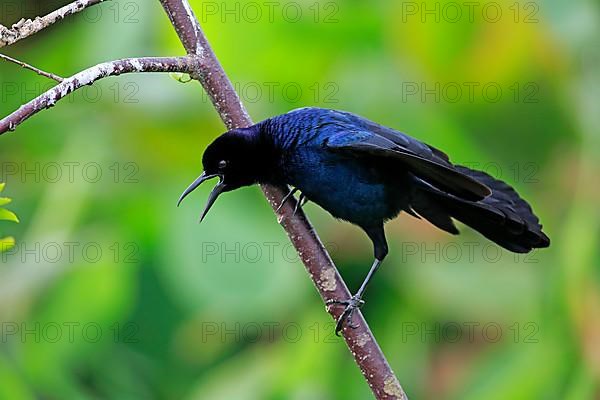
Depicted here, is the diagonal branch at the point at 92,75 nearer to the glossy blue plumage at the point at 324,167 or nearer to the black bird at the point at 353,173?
the black bird at the point at 353,173

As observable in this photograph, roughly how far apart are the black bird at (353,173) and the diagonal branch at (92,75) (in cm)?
27

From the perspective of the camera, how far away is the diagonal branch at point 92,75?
1.07 meters

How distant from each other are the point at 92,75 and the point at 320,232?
1.60 metres

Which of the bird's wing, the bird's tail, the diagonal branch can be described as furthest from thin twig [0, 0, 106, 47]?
the bird's tail

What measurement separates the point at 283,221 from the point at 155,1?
1.94 meters

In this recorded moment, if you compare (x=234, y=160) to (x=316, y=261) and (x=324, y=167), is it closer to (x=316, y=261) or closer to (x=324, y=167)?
(x=324, y=167)

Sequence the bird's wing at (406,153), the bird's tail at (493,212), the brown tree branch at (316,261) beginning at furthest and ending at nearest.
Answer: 1. the bird's tail at (493,212)
2. the bird's wing at (406,153)
3. the brown tree branch at (316,261)

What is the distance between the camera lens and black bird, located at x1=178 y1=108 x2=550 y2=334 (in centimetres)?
170

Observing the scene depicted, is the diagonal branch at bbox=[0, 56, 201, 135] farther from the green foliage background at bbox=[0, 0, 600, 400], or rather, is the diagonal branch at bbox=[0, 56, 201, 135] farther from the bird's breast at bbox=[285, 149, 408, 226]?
the green foliage background at bbox=[0, 0, 600, 400]

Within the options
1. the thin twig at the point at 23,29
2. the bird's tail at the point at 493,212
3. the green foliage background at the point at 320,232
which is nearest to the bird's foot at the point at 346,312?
the bird's tail at the point at 493,212

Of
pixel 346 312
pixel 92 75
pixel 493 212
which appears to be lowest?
pixel 346 312

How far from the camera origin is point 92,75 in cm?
118

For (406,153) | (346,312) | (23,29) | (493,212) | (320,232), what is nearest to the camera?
(23,29)

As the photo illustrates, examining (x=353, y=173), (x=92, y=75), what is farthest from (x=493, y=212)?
(x=92, y=75)
